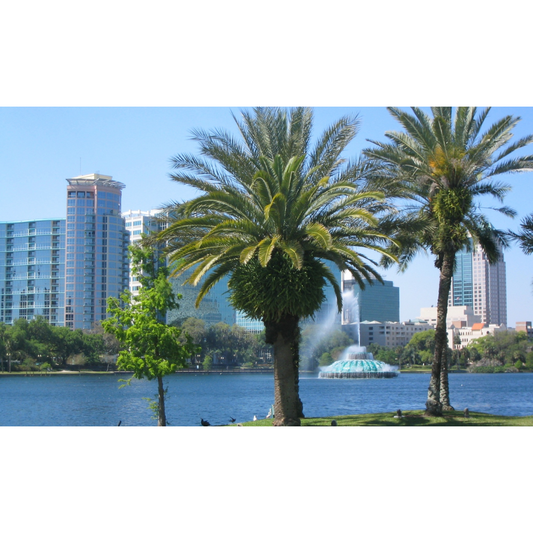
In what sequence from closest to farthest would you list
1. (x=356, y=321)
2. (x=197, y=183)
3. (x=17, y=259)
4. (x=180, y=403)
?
(x=197, y=183)
(x=180, y=403)
(x=17, y=259)
(x=356, y=321)

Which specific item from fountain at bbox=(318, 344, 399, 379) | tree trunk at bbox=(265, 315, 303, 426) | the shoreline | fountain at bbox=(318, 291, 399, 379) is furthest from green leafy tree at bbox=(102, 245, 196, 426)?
fountain at bbox=(318, 344, 399, 379)

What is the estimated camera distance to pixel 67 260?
494ft

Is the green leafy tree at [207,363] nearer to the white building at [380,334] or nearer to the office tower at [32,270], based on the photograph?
the office tower at [32,270]

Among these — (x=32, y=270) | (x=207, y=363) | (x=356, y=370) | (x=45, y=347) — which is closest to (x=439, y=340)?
(x=45, y=347)

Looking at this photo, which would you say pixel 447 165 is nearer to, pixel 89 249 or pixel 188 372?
pixel 188 372

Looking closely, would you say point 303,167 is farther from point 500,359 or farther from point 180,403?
point 500,359

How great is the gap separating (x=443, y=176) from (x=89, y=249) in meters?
139

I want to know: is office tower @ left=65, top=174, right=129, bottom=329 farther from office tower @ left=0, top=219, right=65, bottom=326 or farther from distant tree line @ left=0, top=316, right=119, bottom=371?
distant tree line @ left=0, top=316, right=119, bottom=371

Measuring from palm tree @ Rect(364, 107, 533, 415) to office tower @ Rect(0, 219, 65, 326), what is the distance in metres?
140

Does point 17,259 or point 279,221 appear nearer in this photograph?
point 279,221

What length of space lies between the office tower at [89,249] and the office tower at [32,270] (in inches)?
190

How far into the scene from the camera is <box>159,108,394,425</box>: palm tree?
16438mm

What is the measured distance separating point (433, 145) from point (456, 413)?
10153 millimetres
